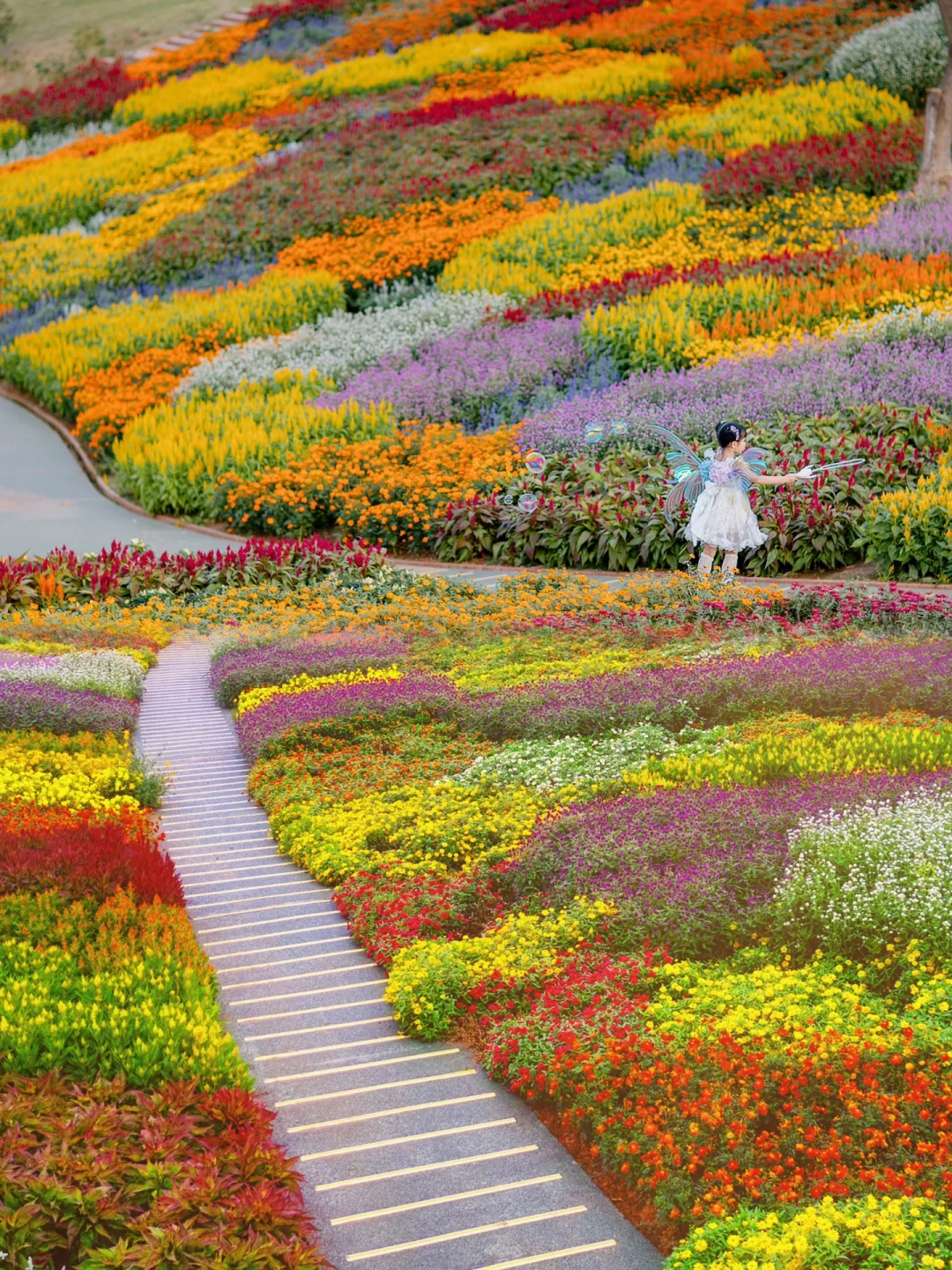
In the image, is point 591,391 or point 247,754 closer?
point 247,754

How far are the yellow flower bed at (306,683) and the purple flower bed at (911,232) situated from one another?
12404 millimetres

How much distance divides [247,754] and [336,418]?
27.4 ft

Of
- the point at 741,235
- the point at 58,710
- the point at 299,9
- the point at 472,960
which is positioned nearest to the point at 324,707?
the point at 58,710

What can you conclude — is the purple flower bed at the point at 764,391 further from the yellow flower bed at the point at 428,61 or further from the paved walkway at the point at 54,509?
the yellow flower bed at the point at 428,61

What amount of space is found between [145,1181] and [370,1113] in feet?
3.68

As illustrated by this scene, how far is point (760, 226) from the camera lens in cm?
2153

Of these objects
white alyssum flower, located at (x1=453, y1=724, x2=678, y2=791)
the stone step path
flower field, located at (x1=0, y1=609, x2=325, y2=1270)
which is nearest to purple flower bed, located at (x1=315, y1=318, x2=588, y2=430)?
white alyssum flower, located at (x1=453, y1=724, x2=678, y2=791)

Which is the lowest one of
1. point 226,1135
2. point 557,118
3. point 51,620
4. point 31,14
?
point 51,620

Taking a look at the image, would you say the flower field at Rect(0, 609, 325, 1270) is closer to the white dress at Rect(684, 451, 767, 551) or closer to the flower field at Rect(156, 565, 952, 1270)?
the flower field at Rect(156, 565, 952, 1270)

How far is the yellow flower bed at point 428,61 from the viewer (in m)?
31.8

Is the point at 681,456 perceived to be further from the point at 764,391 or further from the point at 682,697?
the point at 682,697

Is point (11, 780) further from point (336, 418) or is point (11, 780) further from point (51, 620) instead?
point (336, 418)

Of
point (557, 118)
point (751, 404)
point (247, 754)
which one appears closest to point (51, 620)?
point (247, 754)

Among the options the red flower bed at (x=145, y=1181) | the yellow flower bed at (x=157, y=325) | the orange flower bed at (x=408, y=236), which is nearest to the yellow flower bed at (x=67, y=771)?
the red flower bed at (x=145, y=1181)
